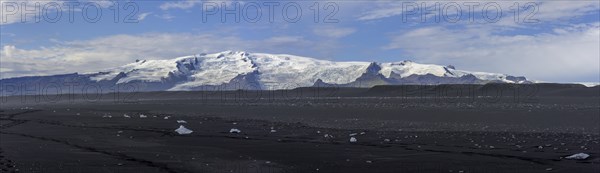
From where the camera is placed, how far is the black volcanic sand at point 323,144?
14180 mm

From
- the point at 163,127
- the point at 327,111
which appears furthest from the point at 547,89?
the point at 163,127

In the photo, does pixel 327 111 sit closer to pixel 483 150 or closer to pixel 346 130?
pixel 346 130

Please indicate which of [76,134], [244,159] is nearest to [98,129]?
[76,134]

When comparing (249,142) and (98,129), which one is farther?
(98,129)

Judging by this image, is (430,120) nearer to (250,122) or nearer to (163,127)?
(250,122)

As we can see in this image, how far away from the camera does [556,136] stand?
65.5ft

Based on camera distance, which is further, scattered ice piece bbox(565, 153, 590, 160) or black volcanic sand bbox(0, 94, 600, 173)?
scattered ice piece bbox(565, 153, 590, 160)

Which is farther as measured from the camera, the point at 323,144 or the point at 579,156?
the point at 323,144

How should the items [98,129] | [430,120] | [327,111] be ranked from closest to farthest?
1. [98,129]
2. [430,120]
3. [327,111]

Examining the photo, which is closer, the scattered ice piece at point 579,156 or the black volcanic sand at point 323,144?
the black volcanic sand at point 323,144

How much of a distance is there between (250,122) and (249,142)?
324 inches

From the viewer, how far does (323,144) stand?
18750 millimetres

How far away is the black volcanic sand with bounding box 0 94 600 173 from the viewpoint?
14.2 metres

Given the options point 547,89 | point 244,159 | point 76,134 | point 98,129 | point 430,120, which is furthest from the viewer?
point 547,89
